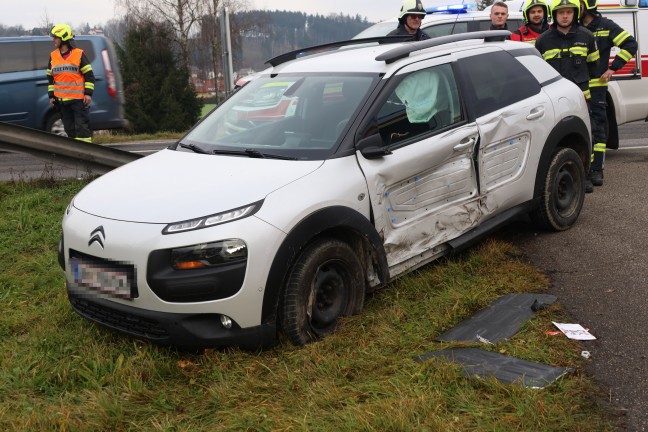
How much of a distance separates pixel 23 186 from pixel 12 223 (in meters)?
1.38

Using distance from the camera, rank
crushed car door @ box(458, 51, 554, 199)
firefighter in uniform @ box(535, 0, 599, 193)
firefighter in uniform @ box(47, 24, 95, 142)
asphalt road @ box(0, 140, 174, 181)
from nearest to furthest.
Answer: crushed car door @ box(458, 51, 554, 199) → firefighter in uniform @ box(535, 0, 599, 193) → asphalt road @ box(0, 140, 174, 181) → firefighter in uniform @ box(47, 24, 95, 142)

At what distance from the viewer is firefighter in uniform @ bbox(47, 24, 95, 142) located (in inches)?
362

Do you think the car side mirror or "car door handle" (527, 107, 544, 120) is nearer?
the car side mirror

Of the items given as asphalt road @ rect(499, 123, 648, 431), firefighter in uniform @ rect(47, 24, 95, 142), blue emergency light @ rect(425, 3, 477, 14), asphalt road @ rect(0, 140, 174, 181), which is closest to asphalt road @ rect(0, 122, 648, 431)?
asphalt road @ rect(499, 123, 648, 431)

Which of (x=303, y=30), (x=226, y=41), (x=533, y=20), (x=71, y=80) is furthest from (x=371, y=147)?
(x=303, y=30)

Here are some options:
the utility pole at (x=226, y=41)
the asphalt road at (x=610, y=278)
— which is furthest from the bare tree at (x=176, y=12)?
the asphalt road at (x=610, y=278)

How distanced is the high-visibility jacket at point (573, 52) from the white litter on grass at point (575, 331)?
3788 mm

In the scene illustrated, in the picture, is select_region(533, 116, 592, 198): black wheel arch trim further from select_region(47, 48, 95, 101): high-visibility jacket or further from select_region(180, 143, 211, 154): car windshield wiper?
select_region(47, 48, 95, 101): high-visibility jacket

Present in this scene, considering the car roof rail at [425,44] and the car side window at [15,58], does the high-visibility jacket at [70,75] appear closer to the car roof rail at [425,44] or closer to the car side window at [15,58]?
the car side window at [15,58]

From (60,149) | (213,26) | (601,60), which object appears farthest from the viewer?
(213,26)

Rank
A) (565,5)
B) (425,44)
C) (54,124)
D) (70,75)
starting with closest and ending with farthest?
(425,44)
(565,5)
(70,75)
(54,124)

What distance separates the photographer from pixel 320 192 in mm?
3963

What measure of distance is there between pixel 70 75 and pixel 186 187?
6037 millimetres

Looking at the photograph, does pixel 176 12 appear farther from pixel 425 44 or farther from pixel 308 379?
pixel 308 379
